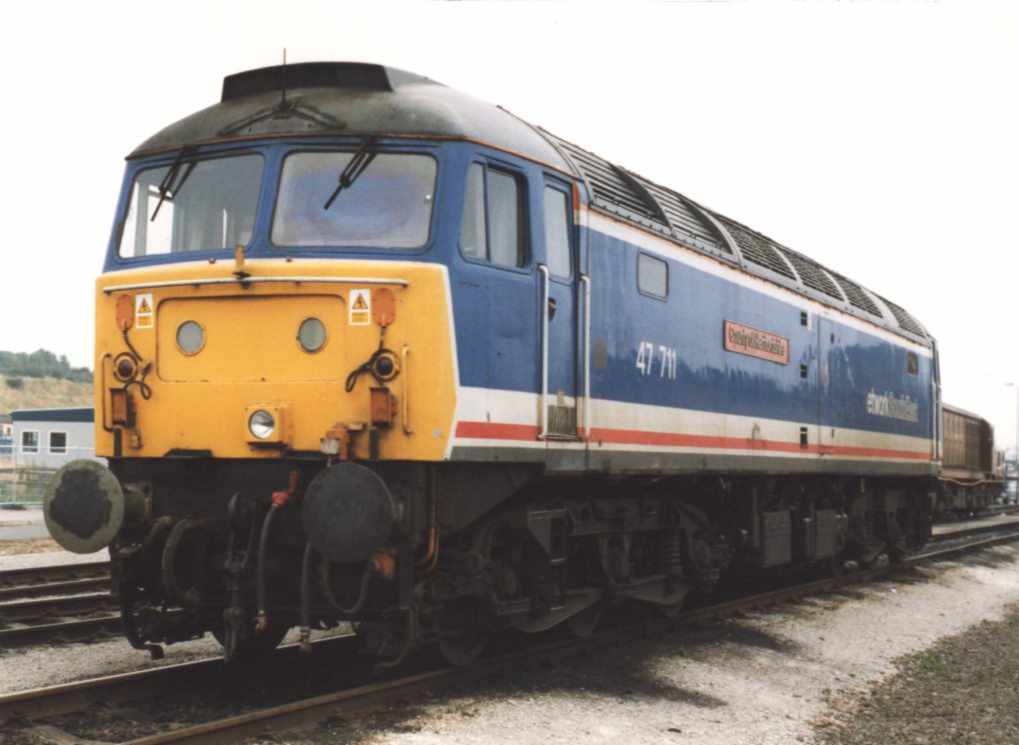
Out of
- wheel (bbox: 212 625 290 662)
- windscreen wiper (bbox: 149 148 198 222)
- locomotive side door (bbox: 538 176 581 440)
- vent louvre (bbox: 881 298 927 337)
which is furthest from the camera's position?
vent louvre (bbox: 881 298 927 337)

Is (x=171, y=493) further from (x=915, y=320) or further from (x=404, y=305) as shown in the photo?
(x=915, y=320)

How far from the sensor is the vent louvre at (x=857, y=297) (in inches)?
643

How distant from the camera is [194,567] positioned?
741cm

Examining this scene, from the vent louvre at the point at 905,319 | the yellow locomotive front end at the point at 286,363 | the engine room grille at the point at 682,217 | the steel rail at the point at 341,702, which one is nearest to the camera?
the steel rail at the point at 341,702

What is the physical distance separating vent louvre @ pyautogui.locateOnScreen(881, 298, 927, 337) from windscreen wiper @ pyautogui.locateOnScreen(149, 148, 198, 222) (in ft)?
43.4

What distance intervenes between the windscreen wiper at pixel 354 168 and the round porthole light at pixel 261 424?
4.64ft

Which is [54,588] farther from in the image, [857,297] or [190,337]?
[857,297]

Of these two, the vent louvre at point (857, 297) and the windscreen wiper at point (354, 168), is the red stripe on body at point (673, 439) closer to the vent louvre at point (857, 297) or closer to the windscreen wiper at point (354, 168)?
the windscreen wiper at point (354, 168)

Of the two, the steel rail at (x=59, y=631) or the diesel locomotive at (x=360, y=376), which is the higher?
the diesel locomotive at (x=360, y=376)

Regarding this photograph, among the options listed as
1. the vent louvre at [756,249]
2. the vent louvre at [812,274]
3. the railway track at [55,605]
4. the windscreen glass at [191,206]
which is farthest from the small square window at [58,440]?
the windscreen glass at [191,206]

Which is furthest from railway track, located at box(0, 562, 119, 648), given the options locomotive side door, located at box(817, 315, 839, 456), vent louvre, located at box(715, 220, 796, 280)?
locomotive side door, located at box(817, 315, 839, 456)

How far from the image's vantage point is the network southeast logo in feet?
53.1

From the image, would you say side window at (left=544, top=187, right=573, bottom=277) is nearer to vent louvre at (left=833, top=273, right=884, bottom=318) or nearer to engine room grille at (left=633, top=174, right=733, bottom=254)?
engine room grille at (left=633, top=174, right=733, bottom=254)

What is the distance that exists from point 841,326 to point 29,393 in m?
123
